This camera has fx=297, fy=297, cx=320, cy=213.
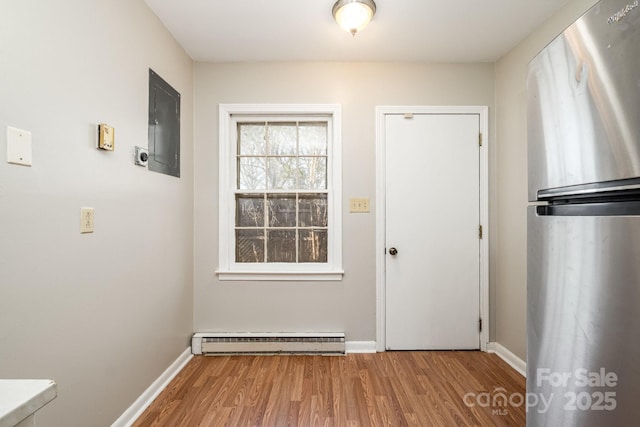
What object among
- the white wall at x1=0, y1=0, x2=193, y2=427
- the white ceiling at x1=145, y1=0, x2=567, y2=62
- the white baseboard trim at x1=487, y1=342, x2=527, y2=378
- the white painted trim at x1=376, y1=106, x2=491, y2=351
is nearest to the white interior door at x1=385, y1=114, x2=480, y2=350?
the white painted trim at x1=376, y1=106, x2=491, y2=351

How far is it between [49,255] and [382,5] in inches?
86.4

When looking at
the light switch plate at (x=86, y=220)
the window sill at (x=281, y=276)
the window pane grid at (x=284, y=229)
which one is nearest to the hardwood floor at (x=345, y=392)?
the window sill at (x=281, y=276)

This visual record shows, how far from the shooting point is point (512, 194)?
2.36 m

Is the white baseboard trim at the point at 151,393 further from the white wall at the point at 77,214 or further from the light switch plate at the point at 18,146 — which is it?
the light switch plate at the point at 18,146

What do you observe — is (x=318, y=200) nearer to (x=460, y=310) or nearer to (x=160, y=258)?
(x=160, y=258)

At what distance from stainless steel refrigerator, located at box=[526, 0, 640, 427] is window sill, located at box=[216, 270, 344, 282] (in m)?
1.72

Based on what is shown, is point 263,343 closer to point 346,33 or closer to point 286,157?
point 286,157

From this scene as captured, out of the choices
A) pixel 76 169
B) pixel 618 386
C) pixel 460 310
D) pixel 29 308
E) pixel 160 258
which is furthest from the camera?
pixel 460 310

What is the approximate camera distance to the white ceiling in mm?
1881

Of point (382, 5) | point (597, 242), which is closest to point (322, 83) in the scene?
point (382, 5)

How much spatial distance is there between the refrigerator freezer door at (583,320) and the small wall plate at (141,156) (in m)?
1.94

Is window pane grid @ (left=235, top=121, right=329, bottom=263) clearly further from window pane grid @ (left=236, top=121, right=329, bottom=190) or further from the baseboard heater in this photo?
the baseboard heater

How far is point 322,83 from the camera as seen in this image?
2.55 metres

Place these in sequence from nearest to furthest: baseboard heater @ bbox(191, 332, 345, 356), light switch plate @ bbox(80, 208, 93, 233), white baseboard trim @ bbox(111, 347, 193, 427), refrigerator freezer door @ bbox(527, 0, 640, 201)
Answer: refrigerator freezer door @ bbox(527, 0, 640, 201) < light switch plate @ bbox(80, 208, 93, 233) < white baseboard trim @ bbox(111, 347, 193, 427) < baseboard heater @ bbox(191, 332, 345, 356)
